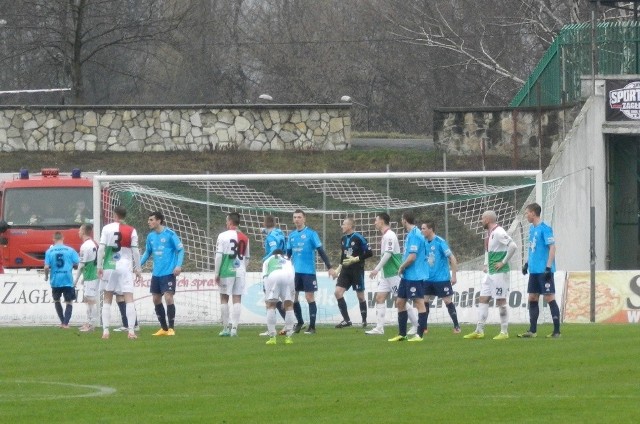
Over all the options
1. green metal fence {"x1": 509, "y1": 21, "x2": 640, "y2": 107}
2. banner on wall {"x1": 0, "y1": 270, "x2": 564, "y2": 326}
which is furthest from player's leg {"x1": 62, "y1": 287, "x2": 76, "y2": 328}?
green metal fence {"x1": 509, "y1": 21, "x2": 640, "y2": 107}

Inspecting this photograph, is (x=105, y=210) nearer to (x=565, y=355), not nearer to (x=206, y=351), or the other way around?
(x=206, y=351)

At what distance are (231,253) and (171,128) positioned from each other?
15627 mm

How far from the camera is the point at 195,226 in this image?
2927 cm

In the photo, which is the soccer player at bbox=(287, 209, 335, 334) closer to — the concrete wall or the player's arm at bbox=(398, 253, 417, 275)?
the player's arm at bbox=(398, 253, 417, 275)

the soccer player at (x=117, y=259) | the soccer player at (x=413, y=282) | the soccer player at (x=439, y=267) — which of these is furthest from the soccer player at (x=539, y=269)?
the soccer player at (x=117, y=259)

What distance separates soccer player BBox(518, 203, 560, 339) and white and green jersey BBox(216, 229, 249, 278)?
15.1 ft

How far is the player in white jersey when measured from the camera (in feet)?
67.7

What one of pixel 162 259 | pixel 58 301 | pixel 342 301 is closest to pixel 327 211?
pixel 342 301

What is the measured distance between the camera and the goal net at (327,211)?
2555 centimetres

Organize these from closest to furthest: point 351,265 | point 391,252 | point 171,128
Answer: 1. point 391,252
2. point 351,265
3. point 171,128

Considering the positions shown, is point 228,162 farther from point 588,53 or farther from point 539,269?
point 539,269

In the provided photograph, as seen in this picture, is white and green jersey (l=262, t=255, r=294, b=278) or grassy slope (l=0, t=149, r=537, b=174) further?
grassy slope (l=0, t=149, r=537, b=174)

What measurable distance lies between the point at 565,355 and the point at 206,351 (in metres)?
4.87

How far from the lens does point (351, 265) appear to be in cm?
2306
